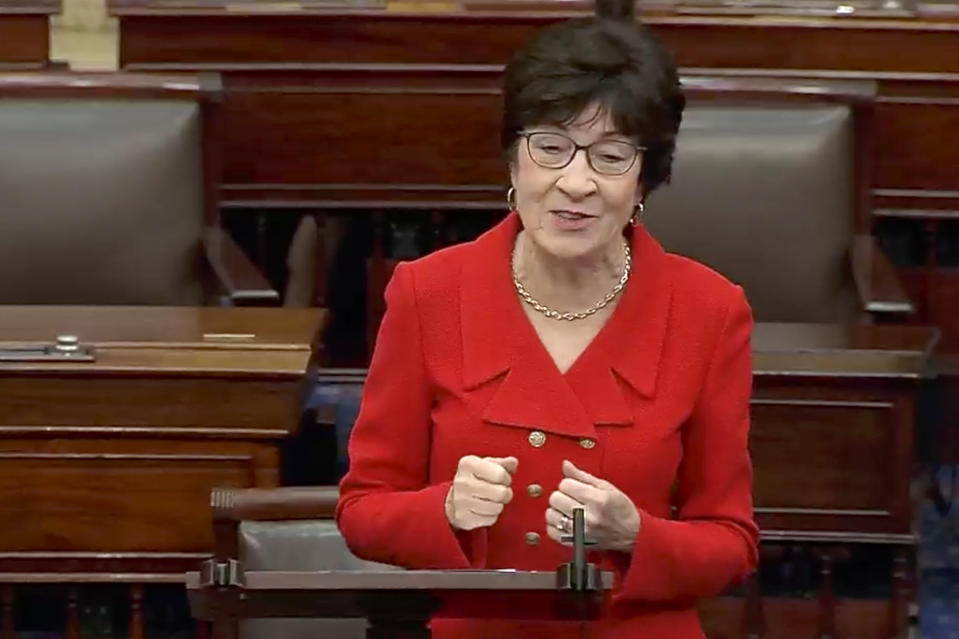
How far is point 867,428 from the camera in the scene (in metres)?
2.48

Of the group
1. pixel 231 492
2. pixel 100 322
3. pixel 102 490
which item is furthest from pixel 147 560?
pixel 231 492

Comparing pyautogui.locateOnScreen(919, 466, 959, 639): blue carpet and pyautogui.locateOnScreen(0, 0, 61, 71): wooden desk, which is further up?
pyautogui.locateOnScreen(0, 0, 61, 71): wooden desk

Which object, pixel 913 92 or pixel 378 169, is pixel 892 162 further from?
pixel 378 169

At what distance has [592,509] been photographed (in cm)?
143

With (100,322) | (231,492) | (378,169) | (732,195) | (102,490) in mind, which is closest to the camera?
(231,492)

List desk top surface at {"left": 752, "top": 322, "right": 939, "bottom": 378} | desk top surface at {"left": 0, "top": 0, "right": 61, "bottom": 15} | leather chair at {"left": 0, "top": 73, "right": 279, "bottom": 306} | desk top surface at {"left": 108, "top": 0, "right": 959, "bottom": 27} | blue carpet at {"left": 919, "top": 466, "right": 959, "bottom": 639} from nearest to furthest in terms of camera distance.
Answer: desk top surface at {"left": 752, "top": 322, "right": 939, "bottom": 378} < blue carpet at {"left": 919, "top": 466, "right": 959, "bottom": 639} < leather chair at {"left": 0, "top": 73, "right": 279, "bottom": 306} < desk top surface at {"left": 108, "top": 0, "right": 959, "bottom": 27} < desk top surface at {"left": 0, "top": 0, "right": 61, "bottom": 15}

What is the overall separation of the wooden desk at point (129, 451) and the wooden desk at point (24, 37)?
1646mm

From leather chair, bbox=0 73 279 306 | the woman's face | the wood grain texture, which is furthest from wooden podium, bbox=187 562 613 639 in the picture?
the wood grain texture

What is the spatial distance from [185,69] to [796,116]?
129cm

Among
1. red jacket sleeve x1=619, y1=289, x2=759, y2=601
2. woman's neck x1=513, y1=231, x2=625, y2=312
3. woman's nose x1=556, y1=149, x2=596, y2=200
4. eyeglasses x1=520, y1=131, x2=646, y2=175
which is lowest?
red jacket sleeve x1=619, y1=289, x2=759, y2=601

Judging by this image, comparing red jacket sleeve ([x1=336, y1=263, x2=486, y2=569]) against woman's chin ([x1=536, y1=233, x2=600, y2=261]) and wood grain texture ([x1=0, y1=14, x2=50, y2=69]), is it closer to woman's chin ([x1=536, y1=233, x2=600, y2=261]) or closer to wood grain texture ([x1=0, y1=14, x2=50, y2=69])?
woman's chin ([x1=536, y1=233, x2=600, y2=261])

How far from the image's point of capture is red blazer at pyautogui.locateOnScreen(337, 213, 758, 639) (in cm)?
154

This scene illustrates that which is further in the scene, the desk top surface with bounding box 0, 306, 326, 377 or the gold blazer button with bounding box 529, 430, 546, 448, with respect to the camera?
the desk top surface with bounding box 0, 306, 326, 377

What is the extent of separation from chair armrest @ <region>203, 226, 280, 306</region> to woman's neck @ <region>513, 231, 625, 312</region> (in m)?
1.49
